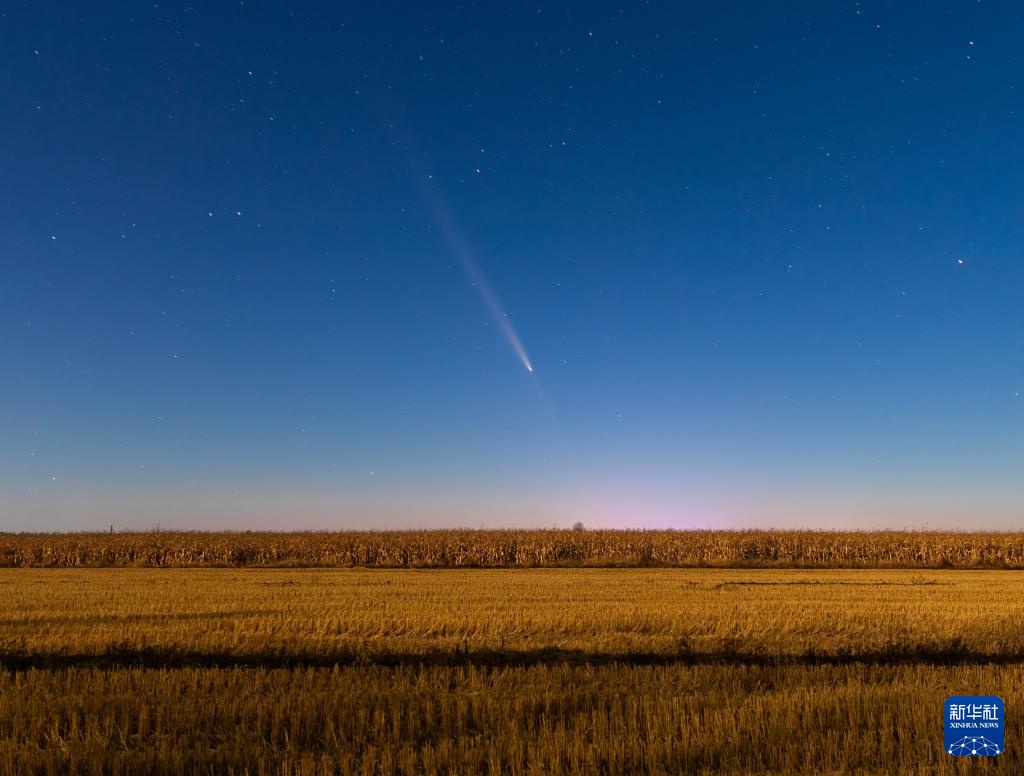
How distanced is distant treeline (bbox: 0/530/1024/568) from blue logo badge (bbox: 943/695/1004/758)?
147ft

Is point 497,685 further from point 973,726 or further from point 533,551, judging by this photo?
point 533,551

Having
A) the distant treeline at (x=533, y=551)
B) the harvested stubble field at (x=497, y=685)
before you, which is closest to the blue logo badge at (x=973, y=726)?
the harvested stubble field at (x=497, y=685)

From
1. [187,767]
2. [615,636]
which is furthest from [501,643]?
[187,767]

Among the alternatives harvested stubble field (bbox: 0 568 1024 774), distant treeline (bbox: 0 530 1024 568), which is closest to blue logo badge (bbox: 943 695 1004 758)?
harvested stubble field (bbox: 0 568 1024 774)

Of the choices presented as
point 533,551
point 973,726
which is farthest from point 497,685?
point 533,551

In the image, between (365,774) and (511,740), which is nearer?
(365,774)

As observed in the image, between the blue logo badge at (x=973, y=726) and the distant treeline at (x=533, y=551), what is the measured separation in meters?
44.7

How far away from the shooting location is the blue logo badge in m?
8.54

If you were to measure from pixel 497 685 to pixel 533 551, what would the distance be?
4443 centimetres

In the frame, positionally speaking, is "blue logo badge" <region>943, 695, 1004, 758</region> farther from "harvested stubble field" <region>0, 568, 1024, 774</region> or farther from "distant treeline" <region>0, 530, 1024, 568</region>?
"distant treeline" <region>0, 530, 1024, 568</region>

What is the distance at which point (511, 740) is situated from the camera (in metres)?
8.99

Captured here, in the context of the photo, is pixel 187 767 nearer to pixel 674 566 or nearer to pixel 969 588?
pixel 969 588

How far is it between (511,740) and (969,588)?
1152 inches

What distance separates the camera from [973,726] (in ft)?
30.0
